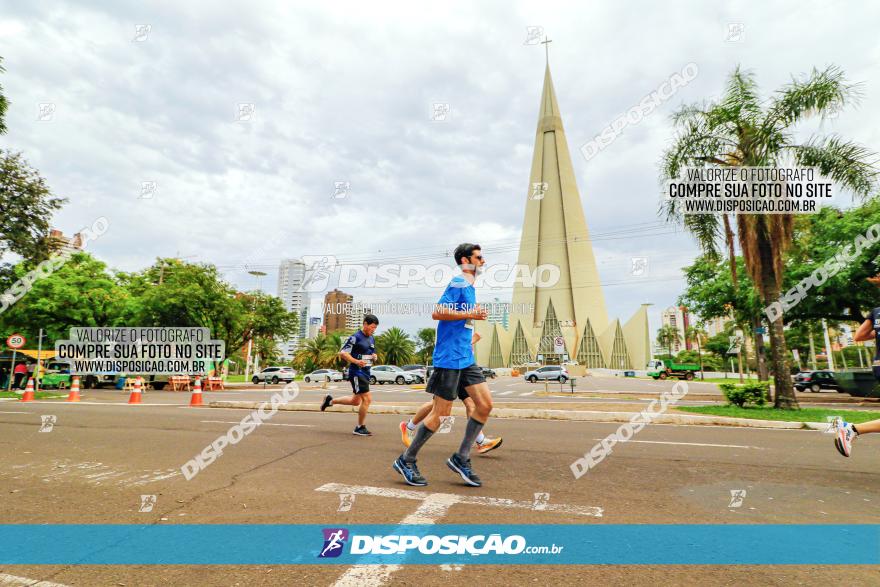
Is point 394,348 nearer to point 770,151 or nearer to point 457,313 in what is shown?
point 770,151

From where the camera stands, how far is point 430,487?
3.93 meters

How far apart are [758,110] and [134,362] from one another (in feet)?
115

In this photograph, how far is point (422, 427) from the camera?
409 cm

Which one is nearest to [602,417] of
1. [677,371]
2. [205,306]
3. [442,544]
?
[442,544]

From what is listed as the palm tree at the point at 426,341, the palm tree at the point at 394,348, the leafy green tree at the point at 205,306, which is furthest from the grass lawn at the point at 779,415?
the palm tree at the point at 426,341

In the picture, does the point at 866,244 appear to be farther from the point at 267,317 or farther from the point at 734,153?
the point at 267,317

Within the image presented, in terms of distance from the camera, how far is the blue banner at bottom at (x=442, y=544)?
2.49 meters

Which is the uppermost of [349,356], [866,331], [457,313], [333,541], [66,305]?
[66,305]

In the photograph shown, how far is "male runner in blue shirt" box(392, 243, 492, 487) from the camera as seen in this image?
13.3ft

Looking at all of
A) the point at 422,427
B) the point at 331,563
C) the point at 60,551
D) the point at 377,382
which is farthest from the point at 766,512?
the point at 377,382

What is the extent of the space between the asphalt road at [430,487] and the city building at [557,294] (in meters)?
73.7

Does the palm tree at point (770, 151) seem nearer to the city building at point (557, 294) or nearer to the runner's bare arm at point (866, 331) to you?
the runner's bare arm at point (866, 331)

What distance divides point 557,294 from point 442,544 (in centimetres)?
8495

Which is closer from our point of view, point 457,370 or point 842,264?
point 457,370
